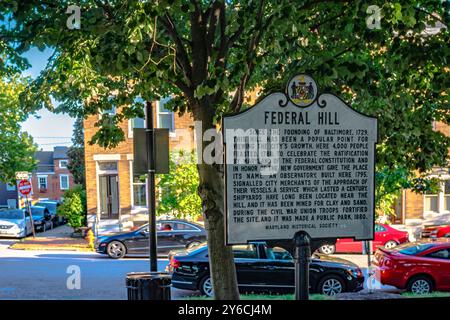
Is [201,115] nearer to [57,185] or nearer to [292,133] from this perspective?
[292,133]

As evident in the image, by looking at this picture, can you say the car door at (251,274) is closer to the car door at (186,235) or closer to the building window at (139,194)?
the car door at (186,235)

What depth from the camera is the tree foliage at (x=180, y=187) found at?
1708cm

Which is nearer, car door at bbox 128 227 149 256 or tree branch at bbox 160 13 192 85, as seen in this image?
tree branch at bbox 160 13 192 85

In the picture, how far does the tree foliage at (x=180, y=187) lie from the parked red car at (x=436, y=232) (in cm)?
906

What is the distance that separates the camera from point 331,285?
34.6ft

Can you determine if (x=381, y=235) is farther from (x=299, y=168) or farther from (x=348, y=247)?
(x=299, y=168)

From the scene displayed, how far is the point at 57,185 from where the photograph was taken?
41031 millimetres

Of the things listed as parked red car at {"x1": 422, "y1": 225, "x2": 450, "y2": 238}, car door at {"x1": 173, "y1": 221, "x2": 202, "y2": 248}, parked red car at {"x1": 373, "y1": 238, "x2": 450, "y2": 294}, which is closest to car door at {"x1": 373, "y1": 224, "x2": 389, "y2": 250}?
parked red car at {"x1": 422, "y1": 225, "x2": 450, "y2": 238}

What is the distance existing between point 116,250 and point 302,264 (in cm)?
1220

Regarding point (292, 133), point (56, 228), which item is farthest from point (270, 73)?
point (56, 228)

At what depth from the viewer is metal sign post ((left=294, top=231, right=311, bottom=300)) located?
487cm

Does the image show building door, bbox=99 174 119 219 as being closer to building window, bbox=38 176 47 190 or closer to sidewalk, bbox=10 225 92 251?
sidewalk, bbox=10 225 92 251

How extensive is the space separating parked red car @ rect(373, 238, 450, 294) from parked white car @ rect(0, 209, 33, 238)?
17075 mm

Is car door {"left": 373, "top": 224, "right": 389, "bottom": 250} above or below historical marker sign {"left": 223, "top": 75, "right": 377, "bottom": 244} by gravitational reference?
below
